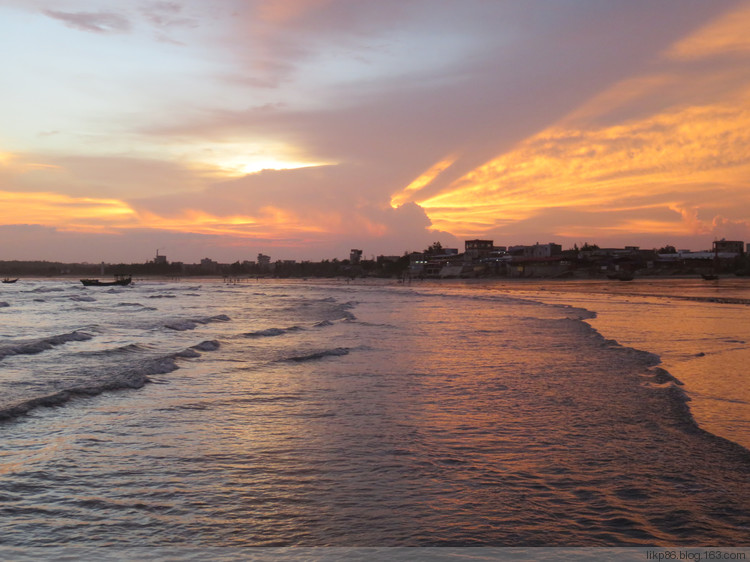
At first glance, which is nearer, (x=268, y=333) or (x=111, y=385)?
(x=111, y=385)

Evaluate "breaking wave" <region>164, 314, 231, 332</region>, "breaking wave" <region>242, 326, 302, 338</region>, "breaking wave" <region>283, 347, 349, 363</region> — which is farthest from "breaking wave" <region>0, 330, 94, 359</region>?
"breaking wave" <region>283, 347, 349, 363</region>

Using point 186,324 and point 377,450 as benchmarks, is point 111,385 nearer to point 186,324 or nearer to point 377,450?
point 377,450

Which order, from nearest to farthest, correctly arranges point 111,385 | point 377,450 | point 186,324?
point 377,450 → point 111,385 → point 186,324

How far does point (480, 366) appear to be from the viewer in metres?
15.1

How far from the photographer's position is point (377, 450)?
7.74 meters

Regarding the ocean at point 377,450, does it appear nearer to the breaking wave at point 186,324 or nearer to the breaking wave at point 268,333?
the breaking wave at point 268,333

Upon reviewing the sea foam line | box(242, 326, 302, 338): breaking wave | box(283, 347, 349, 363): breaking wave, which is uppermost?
the sea foam line

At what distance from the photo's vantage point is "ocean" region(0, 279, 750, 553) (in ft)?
17.4

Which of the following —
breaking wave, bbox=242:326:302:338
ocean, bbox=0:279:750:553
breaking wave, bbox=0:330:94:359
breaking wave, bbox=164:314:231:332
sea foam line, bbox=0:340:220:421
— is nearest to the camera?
ocean, bbox=0:279:750:553

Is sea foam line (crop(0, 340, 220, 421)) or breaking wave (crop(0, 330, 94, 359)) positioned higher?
sea foam line (crop(0, 340, 220, 421))

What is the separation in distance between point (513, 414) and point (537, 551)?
16.6 ft

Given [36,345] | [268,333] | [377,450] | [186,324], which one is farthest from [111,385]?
[186,324]

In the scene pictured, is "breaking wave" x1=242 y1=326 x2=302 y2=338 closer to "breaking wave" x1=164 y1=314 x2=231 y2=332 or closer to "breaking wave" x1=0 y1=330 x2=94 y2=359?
"breaking wave" x1=164 y1=314 x2=231 y2=332

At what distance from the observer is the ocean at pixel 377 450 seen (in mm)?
5305
